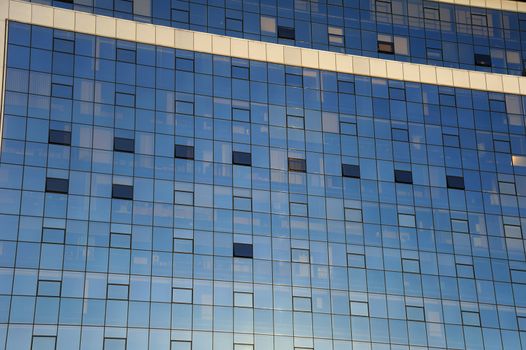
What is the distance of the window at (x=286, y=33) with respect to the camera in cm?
6319

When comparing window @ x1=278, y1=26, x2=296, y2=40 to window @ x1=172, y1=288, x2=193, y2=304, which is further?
window @ x1=278, y1=26, x2=296, y2=40

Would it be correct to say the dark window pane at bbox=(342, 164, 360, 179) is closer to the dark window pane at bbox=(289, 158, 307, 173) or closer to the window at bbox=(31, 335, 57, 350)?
the dark window pane at bbox=(289, 158, 307, 173)

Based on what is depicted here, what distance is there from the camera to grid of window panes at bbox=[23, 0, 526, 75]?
61594 mm

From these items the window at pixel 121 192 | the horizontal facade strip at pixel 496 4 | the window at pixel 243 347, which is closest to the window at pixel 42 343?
the window at pixel 121 192

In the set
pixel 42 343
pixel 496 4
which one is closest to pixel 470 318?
pixel 496 4

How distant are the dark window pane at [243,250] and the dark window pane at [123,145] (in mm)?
7662

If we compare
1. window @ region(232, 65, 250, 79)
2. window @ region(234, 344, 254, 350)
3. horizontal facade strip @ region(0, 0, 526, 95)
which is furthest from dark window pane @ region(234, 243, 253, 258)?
horizontal facade strip @ region(0, 0, 526, 95)

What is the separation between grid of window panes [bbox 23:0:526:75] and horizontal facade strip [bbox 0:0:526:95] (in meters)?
0.62

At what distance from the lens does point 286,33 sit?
208 feet

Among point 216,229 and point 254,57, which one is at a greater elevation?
point 254,57

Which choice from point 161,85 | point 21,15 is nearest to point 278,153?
point 161,85

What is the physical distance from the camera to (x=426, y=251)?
59656mm

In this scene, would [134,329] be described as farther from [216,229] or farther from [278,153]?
[278,153]

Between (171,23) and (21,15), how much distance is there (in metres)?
8.53
